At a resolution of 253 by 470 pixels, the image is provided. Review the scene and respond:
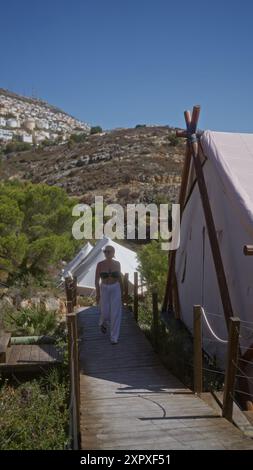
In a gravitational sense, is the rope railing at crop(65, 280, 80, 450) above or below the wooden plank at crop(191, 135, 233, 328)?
below

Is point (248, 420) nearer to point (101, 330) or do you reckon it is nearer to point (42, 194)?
point (101, 330)

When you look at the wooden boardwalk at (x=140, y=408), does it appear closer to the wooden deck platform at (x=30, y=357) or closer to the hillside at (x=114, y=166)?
the wooden deck platform at (x=30, y=357)

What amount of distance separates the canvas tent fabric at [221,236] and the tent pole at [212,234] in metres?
0.18

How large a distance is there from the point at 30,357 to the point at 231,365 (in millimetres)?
3861

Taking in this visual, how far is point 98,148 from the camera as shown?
152 feet

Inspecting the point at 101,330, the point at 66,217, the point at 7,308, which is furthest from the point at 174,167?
the point at 101,330

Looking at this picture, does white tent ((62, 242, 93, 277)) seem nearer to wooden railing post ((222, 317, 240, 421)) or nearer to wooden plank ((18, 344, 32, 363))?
wooden plank ((18, 344, 32, 363))

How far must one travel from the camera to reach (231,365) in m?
4.40

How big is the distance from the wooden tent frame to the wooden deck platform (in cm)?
265

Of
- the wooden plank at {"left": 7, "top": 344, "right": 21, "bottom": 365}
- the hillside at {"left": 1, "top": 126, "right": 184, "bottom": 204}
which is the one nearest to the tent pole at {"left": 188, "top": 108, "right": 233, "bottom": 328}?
the wooden plank at {"left": 7, "top": 344, "right": 21, "bottom": 365}

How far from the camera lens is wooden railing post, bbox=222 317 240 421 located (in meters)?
4.32

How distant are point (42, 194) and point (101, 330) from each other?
10.2 metres

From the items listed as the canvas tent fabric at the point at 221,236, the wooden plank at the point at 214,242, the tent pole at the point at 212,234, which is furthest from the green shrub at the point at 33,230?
the wooden plank at the point at 214,242

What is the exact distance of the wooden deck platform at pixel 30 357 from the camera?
701 centimetres
